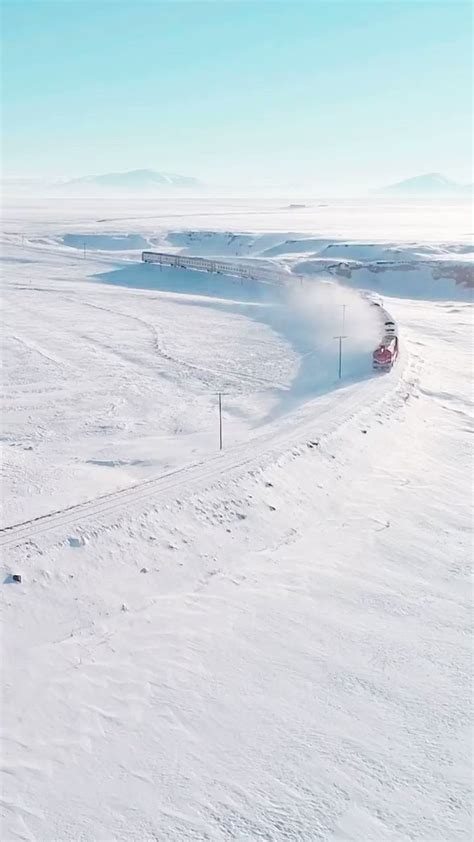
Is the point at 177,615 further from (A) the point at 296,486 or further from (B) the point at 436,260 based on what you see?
(B) the point at 436,260

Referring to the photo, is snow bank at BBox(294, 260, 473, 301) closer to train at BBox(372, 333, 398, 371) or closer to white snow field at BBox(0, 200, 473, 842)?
train at BBox(372, 333, 398, 371)

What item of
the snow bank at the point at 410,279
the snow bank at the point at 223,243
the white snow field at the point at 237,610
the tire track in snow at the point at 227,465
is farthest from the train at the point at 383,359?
the snow bank at the point at 223,243

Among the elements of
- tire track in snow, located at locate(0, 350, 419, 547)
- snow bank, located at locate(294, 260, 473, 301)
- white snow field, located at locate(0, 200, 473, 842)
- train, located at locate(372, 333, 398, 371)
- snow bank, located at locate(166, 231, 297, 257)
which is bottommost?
white snow field, located at locate(0, 200, 473, 842)

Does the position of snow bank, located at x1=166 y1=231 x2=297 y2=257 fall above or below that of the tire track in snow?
above

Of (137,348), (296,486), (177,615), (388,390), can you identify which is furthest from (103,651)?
(137,348)

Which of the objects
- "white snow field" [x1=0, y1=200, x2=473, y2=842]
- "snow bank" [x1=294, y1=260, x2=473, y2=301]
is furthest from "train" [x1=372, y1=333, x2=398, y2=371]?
"snow bank" [x1=294, y1=260, x2=473, y2=301]

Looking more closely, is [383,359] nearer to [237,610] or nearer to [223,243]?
[237,610]

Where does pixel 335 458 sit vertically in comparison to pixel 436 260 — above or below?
below

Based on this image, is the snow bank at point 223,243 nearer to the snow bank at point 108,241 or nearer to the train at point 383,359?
the snow bank at point 108,241
